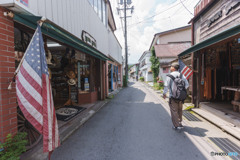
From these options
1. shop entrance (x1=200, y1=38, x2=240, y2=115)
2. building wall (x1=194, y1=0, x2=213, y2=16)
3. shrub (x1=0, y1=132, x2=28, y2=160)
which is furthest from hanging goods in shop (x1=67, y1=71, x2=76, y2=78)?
building wall (x1=194, y1=0, x2=213, y2=16)

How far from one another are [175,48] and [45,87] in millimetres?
18873

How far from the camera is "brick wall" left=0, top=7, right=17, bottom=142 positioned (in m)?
2.11

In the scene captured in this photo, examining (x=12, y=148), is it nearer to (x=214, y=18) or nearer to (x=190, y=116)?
(x=190, y=116)

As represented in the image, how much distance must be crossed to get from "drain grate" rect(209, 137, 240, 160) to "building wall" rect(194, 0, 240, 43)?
352 cm

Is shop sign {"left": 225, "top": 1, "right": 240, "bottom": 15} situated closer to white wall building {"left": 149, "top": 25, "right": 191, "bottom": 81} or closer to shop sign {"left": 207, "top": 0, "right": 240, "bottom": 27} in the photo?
shop sign {"left": 207, "top": 0, "right": 240, "bottom": 27}

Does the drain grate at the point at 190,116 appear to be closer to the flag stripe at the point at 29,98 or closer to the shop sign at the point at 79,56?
the flag stripe at the point at 29,98

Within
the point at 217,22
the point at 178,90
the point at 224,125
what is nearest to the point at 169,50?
the point at 217,22

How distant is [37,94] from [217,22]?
631 centimetres

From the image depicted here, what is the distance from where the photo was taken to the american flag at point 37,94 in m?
1.94

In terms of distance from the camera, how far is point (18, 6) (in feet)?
7.18

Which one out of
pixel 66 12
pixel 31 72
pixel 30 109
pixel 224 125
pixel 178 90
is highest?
pixel 66 12

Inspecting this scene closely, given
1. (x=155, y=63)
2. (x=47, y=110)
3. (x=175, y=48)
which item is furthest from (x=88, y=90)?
(x=175, y=48)

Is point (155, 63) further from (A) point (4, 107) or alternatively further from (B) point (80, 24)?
(A) point (4, 107)

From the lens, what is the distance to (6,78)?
2203 mm
